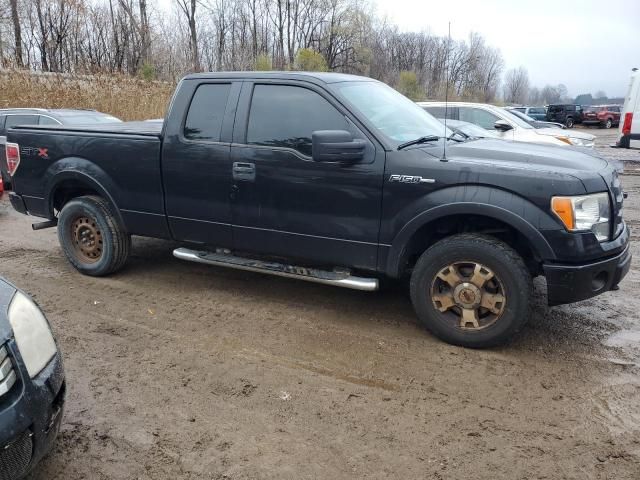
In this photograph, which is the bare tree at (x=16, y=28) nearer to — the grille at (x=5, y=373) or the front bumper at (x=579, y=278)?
the grille at (x=5, y=373)

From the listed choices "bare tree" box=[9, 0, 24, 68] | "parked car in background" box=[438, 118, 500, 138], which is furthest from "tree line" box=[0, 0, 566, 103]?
"parked car in background" box=[438, 118, 500, 138]

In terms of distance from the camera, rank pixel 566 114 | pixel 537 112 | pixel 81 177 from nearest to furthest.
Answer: pixel 81 177 → pixel 566 114 → pixel 537 112

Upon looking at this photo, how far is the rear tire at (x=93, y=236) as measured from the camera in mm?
5383

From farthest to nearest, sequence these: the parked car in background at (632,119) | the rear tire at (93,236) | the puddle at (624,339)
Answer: the parked car in background at (632,119)
the rear tire at (93,236)
the puddle at (624,339)

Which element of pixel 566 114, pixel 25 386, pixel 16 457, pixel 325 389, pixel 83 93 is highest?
pixel 83 93

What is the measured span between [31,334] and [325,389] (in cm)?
176

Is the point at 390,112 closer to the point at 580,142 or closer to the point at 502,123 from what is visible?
the point at 502,123

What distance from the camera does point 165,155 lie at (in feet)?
15.9

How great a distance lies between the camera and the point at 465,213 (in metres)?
3.82

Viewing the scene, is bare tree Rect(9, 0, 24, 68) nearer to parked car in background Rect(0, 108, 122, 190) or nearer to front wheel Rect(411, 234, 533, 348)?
parked car in background Rect(0, 108, 122, 190)

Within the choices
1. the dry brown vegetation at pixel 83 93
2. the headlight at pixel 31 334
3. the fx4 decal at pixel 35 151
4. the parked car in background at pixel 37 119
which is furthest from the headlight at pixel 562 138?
the dry brown vegetation at pixel 83 93

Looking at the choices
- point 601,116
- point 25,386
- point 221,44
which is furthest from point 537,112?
point 25,386

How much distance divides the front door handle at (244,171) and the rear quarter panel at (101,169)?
838 mm

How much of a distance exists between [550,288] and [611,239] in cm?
56
